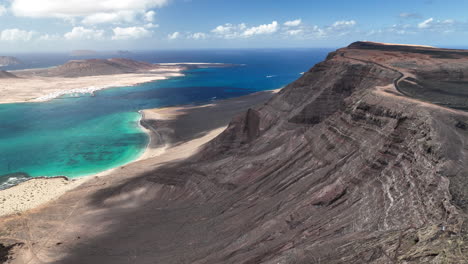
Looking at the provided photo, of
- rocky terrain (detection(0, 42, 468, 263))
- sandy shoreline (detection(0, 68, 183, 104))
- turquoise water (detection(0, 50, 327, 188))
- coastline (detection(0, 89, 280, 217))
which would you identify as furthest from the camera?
sandy shoreline (detection(0, 68, 183, 104))

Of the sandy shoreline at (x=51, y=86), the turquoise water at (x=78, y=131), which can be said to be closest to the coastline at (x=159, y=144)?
the turquoise water at (x=78, y=131)

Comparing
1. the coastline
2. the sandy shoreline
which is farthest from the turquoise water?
the sandy shoreline

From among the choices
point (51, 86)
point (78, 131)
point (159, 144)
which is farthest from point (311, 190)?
point (51, 86)

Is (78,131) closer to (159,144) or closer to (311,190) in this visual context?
(159,144)

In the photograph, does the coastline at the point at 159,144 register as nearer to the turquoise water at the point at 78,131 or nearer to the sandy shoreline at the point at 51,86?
the turquoise water at the point at 78,131

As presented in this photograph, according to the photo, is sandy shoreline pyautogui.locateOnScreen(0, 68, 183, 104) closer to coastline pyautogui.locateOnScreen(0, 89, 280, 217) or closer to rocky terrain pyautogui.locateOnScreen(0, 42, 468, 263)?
coastline pyautogui.locateOnScreen(0, 89, 280, 217)

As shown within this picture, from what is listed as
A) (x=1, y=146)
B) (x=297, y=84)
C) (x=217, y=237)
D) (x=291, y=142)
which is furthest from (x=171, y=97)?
(x=217, y=237)
